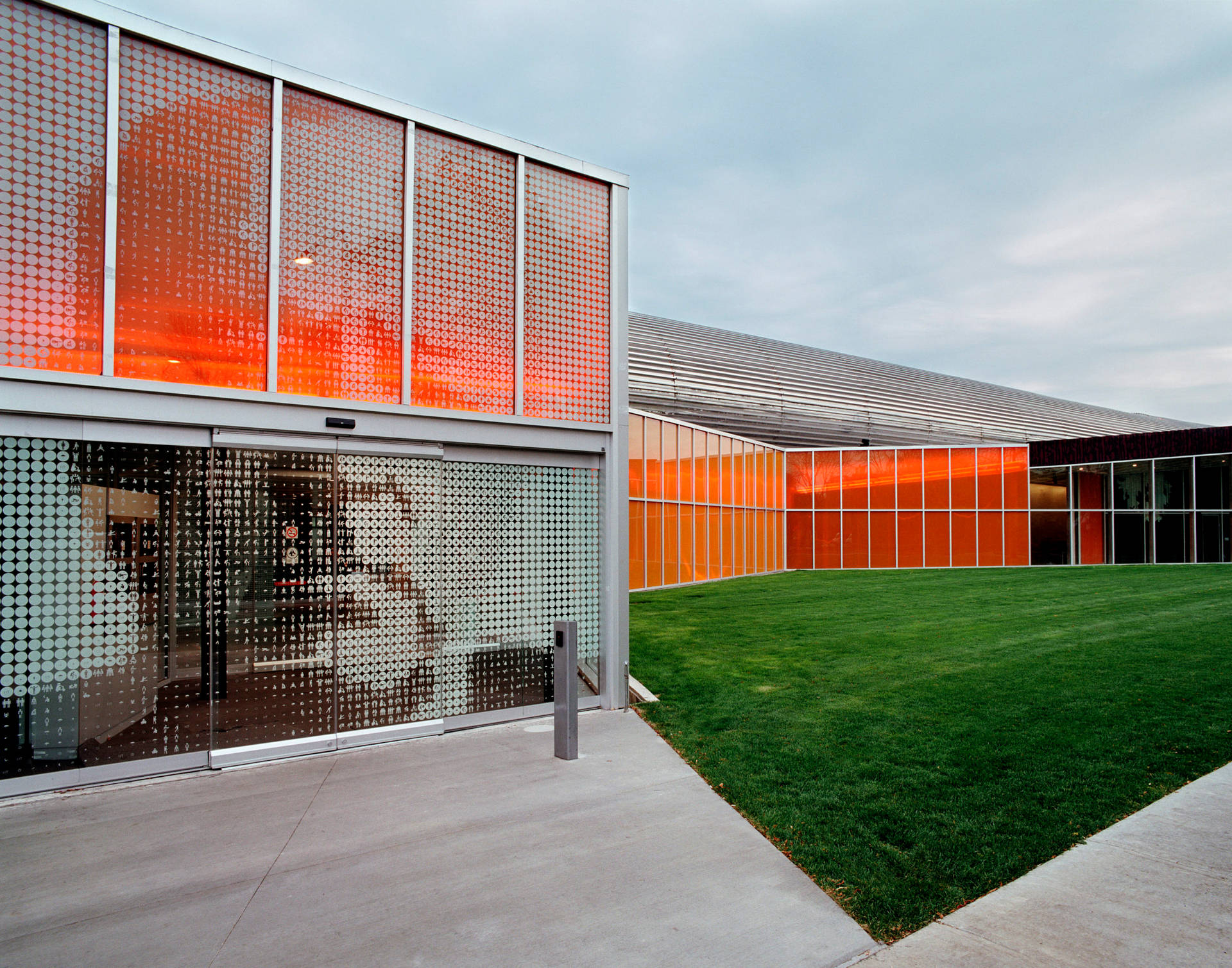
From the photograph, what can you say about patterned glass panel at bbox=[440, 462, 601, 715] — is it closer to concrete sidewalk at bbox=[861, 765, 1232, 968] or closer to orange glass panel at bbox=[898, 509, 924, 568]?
concrete sidewalk at bbox=[861, 765, 1232, 968]

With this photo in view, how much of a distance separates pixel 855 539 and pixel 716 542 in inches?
313

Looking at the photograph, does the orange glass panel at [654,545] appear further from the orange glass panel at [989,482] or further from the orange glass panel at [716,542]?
the orange glass panel at [989,482]

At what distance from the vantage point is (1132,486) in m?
28.7

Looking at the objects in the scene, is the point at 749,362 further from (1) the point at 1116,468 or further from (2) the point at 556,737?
(2) the point at 556,737

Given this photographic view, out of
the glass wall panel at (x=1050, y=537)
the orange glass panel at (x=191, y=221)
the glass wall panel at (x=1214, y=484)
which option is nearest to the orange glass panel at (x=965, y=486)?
the glass wall panel at (x=1050, y=537)

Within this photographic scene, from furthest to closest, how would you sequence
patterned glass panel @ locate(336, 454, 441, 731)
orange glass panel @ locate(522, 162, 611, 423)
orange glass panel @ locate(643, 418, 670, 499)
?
orange glass panel @ locate(643, 418, 670, 499) < orange glass panel @ locate(522, 162, 611, 423) < patterned glass panel @ locate(336, 454, 441, 731)

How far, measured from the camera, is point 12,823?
505 cm

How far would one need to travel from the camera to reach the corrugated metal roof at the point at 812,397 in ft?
97.3

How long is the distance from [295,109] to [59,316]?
272 cm

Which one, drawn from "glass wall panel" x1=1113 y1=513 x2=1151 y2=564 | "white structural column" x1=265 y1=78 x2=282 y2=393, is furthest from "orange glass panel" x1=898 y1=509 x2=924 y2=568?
"white structural column" x1=265 y1=78 x2=282 y2=393

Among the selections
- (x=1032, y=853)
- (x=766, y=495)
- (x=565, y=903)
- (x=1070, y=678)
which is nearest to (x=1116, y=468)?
(x=766, y=495)

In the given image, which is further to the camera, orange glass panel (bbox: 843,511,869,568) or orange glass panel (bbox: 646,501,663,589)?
orange glass panel (bbox: 843,511,869,568)

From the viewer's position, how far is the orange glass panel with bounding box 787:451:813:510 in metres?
31.3

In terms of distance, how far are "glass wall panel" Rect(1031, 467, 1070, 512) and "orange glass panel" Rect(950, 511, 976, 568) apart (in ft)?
8.51
